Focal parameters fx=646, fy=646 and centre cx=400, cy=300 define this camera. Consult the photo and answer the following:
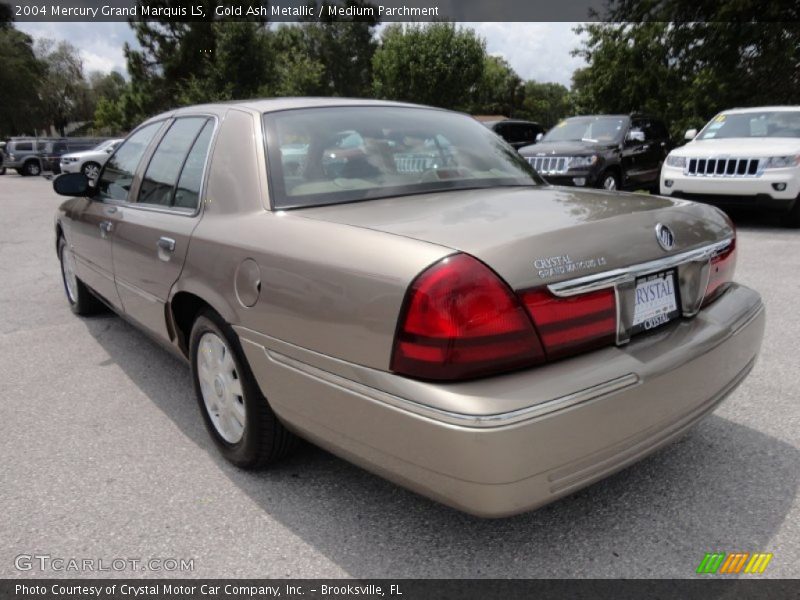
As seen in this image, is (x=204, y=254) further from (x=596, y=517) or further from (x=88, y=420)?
(x=596, y=517)

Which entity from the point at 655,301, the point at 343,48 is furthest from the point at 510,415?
the point at 343,48

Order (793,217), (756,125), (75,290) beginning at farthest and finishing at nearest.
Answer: (756,125) → (793,217) → (75,290)

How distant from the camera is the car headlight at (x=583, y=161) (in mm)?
10188

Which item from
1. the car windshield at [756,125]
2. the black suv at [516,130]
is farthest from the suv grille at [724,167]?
the black suv at [516,130]

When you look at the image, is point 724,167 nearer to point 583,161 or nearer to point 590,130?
point 583,161

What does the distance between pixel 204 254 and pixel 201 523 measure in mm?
1064

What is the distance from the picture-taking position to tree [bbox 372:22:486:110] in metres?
37.6

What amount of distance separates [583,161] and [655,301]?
27.9 ft

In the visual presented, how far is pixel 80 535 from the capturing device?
2.39 m

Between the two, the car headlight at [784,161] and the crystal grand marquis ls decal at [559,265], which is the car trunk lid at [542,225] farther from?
the car headlight at [784,161]

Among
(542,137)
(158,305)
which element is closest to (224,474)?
(158,305)

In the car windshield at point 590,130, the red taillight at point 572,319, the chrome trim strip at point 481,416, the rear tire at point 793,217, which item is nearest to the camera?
the chrome trim strip at point 481,416

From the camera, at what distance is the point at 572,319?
1.96 metres

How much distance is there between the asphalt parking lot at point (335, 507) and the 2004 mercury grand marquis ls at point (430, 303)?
286 mm
